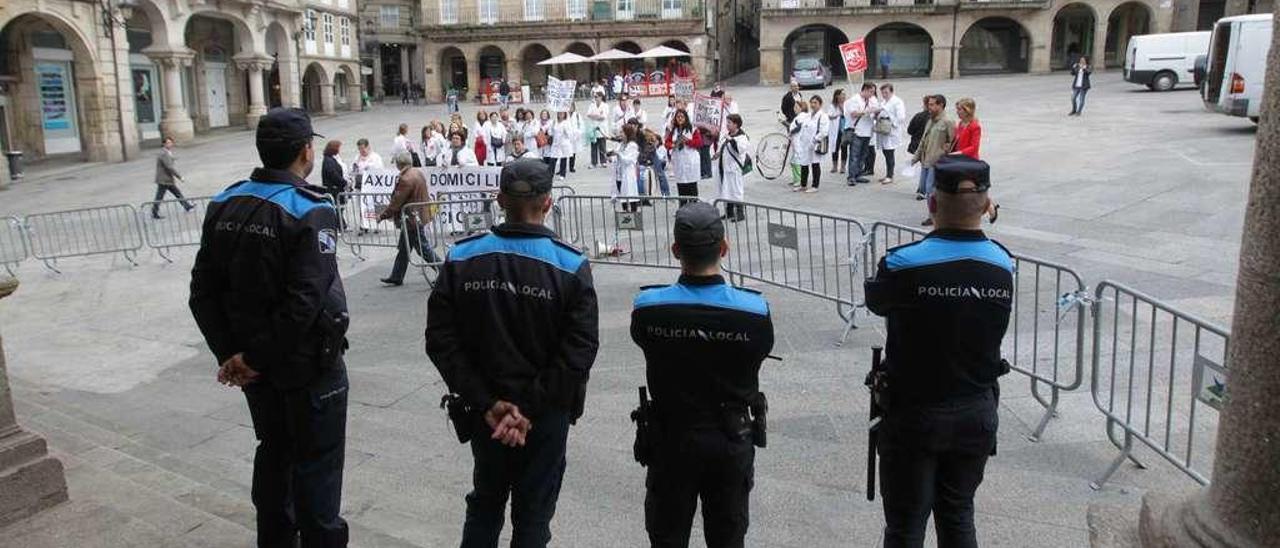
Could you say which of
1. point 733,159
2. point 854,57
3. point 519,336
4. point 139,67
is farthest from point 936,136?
point 139,67

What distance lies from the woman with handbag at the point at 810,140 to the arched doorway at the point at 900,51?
33.9m

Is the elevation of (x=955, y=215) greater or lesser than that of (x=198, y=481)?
greater

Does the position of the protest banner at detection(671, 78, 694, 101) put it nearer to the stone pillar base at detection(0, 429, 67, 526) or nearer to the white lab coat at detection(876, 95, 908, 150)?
the white lab coat at detection(876, 95, 908, 150)

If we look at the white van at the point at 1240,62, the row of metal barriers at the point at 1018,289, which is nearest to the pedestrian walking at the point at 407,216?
the row of metal barriers at the point at 1018,289

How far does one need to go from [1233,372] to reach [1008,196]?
11999mm

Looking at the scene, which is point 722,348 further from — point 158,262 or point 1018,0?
point 1018,0

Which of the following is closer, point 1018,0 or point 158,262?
point 158,262

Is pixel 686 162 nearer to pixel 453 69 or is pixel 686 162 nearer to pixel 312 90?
pixel 312 90

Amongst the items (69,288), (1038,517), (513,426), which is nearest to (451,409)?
(513,426)

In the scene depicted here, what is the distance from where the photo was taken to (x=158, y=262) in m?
13.2

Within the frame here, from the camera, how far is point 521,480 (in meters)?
3.55

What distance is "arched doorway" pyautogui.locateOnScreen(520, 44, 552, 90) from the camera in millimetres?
54344

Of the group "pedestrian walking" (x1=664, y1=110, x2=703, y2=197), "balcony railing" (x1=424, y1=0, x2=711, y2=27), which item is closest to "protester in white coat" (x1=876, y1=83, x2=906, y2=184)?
"pedestrian walking" (x1=664, y1=110, x2=703, y2=197)

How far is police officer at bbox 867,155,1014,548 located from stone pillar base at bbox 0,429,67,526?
3.88 meters
